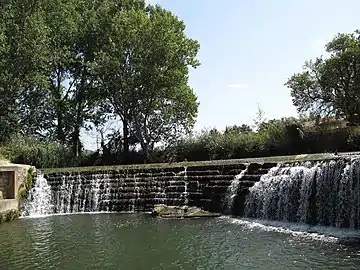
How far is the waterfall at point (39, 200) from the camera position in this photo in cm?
1503

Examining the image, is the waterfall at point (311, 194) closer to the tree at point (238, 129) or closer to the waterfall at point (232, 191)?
the waterfall at point (232, 191)

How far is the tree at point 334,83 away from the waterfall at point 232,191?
30.5ft

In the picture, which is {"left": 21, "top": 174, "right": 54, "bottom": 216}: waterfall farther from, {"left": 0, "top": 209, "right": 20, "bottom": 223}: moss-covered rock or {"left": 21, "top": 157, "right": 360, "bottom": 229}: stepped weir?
{"left": 0, "top": 209, "right": 20, "bottom": 223}: moss-covered rock

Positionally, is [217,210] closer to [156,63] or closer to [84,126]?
[156,63]

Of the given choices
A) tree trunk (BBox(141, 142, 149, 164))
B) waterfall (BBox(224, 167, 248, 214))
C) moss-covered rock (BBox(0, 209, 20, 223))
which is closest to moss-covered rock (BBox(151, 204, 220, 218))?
waterfall (BBox(224, 167, 248, 214))

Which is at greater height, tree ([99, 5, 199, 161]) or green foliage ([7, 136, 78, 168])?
tree ([99, 5, 199, 161])

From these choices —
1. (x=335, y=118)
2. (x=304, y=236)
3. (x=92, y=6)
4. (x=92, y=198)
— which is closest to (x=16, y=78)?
(x=92, y=6)

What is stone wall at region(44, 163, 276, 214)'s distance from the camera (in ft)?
46.0

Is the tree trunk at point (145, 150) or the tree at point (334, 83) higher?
the tree at point (334, 83)

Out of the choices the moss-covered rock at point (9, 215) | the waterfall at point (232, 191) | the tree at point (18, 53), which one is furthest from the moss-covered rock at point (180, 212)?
the tree at point (18, 53)

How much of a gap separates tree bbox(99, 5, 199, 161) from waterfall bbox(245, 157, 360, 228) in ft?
38.0

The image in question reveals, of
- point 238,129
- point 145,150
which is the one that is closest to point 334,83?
point 238,129

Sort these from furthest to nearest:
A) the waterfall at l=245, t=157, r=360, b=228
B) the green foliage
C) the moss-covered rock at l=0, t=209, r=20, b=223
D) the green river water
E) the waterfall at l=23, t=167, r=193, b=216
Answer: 1. the green foliage
2. the waterfall at l=23, t=167, r=193, b=216
3. the moss-covered rock at l=0, t=209, r=20, b=223
4. the waterfall at l=245, t=157, r=360, b=228
5. the green river water

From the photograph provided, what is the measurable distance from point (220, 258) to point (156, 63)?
1626 cm
